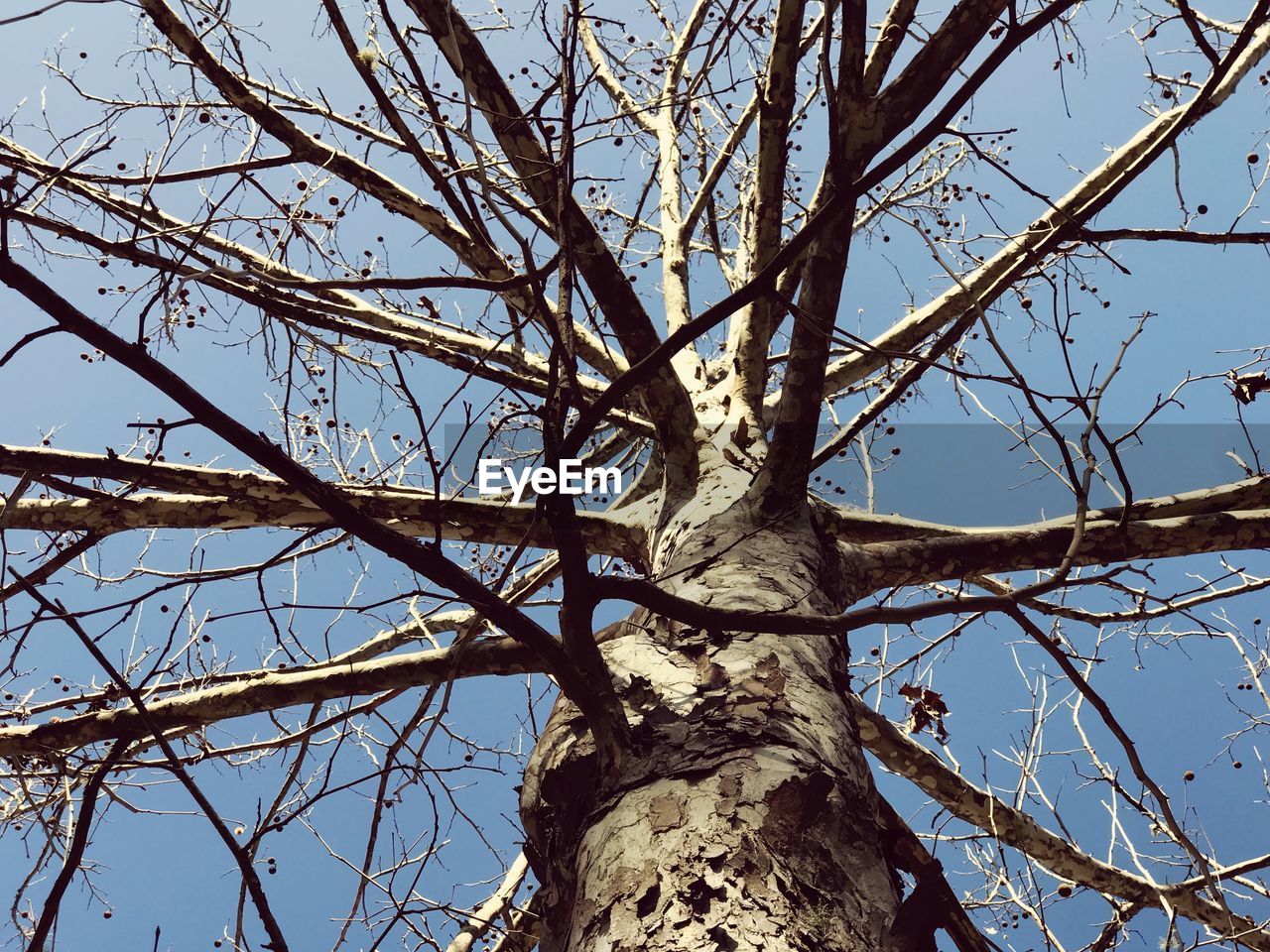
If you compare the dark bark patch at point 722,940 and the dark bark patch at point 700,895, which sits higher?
the dark bark patch at point 700,895

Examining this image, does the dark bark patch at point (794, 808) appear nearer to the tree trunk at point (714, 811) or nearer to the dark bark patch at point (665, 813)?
the tree trunk at point (714, 811)

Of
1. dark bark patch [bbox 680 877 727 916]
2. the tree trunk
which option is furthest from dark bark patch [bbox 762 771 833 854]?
dark bark patch [bbox 680 877 727 916]

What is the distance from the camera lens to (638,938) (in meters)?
1.10

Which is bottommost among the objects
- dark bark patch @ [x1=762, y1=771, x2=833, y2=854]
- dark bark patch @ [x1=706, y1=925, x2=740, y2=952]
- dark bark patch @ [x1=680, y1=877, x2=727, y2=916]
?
dark bark patch @ [x1=706, y1=925, x2=740, y2=952]

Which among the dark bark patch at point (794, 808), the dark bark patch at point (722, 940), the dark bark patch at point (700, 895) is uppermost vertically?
the dark bark patch at point (794, 808)

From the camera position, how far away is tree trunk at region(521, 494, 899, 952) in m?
1.13

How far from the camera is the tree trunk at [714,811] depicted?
44.5 inches

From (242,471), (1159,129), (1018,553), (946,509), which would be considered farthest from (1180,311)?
(242,471)

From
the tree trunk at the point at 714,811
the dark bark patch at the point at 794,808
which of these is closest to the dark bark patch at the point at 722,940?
the tree trunk at the point at 714,811

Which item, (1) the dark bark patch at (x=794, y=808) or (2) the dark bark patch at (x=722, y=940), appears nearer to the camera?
(2) the dark bark patch at (x=722, y=940)

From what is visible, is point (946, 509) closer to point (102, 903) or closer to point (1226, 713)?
point (1226, 713)

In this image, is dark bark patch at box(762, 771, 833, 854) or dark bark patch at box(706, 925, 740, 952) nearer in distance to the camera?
dark bark patch at box(706, 925, 740, 952)

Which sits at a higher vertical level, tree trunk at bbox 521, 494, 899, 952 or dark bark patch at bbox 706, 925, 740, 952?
tree trunk at bbox 521, 494, 899, 952

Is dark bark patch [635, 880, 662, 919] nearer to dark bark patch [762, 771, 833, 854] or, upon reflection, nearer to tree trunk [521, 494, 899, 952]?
tree trunk [521, 494, 899, 952]
